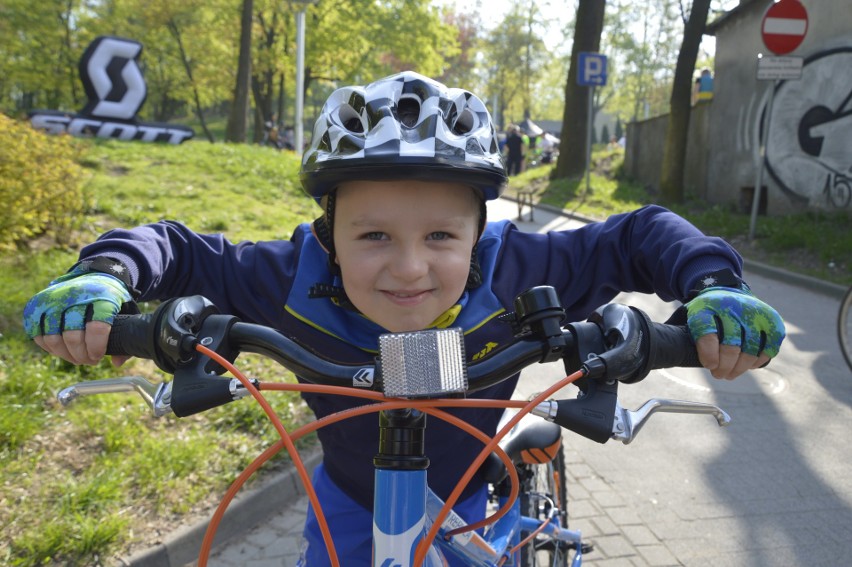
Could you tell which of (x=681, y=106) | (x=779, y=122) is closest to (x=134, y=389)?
(x=779, y=122)

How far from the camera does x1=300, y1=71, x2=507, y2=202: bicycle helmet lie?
1547mm

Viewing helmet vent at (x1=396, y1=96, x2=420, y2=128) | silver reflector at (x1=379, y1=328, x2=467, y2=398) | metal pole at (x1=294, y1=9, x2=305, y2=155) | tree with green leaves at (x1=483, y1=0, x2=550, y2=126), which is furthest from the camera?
tree with green leaves at (x1=483, y1=0, x2=550, y2=126)

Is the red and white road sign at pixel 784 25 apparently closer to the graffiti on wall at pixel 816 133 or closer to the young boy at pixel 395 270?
the graffiti on wall at pixel 816 133

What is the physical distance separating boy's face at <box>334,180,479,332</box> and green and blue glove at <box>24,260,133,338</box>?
0.53 metres

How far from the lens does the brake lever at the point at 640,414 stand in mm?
1181

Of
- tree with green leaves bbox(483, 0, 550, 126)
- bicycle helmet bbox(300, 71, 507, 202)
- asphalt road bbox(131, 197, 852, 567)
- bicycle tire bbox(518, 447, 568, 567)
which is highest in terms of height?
tree with green leaves bbox(483, 0, 550, 126)

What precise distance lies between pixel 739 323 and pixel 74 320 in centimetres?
128

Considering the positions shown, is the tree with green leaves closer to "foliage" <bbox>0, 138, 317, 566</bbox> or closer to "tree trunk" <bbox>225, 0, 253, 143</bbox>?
"tree trunk" <bbox>225, 0, 253, 143</bbox>

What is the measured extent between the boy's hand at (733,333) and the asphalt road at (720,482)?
2.39 metres

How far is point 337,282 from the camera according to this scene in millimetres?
1996

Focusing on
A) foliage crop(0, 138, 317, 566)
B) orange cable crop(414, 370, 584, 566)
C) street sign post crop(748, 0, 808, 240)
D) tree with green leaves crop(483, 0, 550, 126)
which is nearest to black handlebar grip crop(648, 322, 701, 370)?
orange cable crop(414, 370, 584, 566)

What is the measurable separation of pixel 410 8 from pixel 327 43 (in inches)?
157

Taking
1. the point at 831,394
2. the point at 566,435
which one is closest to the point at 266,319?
the point at 566,435

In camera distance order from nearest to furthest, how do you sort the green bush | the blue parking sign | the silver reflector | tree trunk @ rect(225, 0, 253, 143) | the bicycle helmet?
the silver reflector, the bicycle helmet, the green bush, the blue parking sign, tree trunk @ rect(225, 0, 253, 143)
